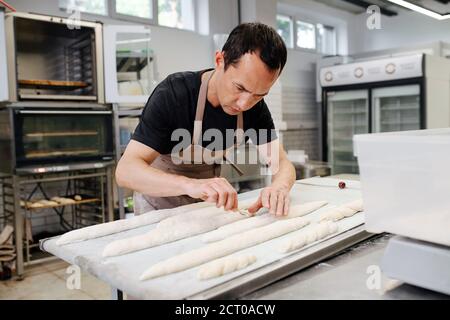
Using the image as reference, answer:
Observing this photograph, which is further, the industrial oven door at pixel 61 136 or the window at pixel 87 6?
the window at pixel 87 6

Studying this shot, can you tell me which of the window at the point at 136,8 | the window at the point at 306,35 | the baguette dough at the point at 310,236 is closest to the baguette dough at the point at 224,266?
the baguette dough at the point at 310,236

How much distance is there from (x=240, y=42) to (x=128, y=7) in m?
3.68

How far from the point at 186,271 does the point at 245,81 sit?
0.75m

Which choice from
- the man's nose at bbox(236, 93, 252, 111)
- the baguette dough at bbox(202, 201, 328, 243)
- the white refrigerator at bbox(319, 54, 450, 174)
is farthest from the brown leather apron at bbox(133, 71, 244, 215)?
the white refrigerator at bbox(319, 54, 450, 174)

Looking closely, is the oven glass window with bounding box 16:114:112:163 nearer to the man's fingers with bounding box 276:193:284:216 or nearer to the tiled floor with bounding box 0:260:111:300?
the tiled floor with bounding box 0:260:111:300

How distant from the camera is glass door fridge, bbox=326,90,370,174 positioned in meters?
5.94

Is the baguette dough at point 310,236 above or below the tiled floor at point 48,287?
above

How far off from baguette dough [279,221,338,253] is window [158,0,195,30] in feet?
13.9

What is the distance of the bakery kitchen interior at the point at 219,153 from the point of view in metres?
0.95

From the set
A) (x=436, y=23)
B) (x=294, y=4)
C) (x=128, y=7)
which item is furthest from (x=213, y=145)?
(x=436, y=23)

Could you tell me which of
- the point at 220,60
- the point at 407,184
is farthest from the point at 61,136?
the point at 407,184

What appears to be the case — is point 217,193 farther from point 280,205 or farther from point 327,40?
point 327,40

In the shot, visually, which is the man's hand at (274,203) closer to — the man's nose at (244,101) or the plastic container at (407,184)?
the man's nose at (244,101)
